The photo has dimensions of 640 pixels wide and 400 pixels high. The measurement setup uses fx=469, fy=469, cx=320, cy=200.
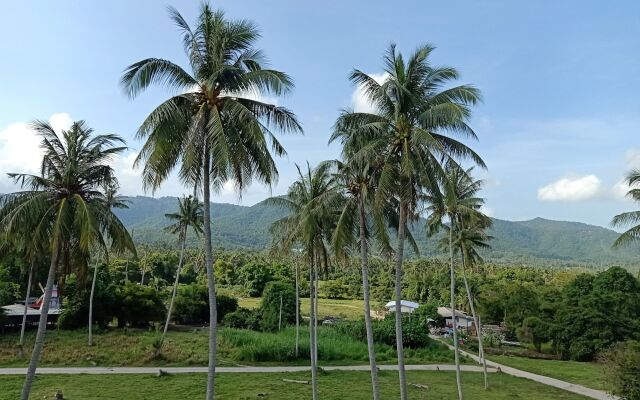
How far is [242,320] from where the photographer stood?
45.6 metres

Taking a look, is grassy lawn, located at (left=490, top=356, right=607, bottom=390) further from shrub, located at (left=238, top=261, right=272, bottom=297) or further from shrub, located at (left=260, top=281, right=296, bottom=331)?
shrub, located at (left=238, top=261, right=272, bottom=297)

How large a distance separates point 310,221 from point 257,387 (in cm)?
1115

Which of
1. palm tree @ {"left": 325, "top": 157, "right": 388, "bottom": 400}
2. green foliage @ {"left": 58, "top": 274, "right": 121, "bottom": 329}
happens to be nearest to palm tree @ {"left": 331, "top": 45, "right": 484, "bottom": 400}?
palm tree @ {"left": 325, "top": 157, "right": 388, "bottom": 400}

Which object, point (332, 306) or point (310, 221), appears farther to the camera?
point (332, 306)

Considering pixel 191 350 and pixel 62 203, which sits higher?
pixel 62 203

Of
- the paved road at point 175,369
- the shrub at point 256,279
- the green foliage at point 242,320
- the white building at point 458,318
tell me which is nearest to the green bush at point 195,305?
the green foliage at point 242,320

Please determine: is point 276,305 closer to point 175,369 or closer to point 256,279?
point 175,369

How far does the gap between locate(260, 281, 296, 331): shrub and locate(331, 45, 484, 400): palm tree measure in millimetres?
31112

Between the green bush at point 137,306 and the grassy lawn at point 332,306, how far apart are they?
69.7 ft

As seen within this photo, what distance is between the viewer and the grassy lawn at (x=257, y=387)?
2136 cm

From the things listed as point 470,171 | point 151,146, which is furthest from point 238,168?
point 470,171

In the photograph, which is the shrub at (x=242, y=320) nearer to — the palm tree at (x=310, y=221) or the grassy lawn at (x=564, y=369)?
the grassy lawn at (x=564, y=369)

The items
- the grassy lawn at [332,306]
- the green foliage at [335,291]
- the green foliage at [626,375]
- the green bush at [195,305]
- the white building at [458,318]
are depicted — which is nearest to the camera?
the green foliage at [626,375]

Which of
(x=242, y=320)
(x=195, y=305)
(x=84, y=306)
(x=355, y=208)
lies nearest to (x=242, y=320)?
(x=242, y=320)
